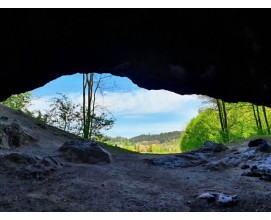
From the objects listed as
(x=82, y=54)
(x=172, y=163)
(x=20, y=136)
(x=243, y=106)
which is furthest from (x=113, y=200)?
(x=243, y=106)

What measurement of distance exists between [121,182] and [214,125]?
105ft

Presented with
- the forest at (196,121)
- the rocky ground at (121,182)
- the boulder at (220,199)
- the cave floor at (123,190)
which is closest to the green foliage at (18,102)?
the forest at (196,121)

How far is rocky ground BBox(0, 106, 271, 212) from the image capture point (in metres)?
9.02

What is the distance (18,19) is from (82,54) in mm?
2477

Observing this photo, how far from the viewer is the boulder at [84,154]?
660 inches

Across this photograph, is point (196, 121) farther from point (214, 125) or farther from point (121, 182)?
point (121, 182)

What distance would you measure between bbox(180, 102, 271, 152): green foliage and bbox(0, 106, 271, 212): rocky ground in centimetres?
1843

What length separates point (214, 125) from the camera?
42375 mm

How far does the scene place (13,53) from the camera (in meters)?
7.78

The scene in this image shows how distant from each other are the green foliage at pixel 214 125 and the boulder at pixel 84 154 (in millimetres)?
21385

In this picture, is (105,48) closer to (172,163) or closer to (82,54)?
(82,54)

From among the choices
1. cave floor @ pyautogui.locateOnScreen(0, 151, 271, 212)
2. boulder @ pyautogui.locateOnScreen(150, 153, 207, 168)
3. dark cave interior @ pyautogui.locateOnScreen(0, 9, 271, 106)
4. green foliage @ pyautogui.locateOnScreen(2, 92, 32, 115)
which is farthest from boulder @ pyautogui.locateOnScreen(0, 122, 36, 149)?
green foliage @ pyautogui.locateOnScreen(2, 92, 32, 115)

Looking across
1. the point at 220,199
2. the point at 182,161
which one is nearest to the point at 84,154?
the point at 182,161

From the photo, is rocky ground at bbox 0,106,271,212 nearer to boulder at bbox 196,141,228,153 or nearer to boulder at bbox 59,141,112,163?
boulder at bbox 59,141,112,163
